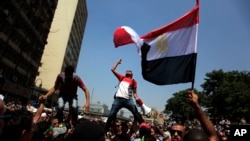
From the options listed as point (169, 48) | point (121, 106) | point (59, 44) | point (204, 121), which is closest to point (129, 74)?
point (121, 106)

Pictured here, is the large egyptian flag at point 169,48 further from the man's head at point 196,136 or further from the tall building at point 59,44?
the tall building at point 59,44

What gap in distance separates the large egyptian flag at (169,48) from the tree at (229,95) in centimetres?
5452

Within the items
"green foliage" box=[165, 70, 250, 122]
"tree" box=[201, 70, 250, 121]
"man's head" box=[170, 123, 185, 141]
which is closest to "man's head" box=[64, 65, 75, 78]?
"man's head" box=[170, 123, 185, 141]

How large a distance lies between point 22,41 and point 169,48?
166 ft

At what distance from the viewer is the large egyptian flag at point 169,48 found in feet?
19.7

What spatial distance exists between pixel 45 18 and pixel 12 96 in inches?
640

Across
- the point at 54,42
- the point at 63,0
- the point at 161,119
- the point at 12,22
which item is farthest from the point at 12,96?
the point at 161,119

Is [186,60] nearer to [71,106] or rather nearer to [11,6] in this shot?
[71,106]

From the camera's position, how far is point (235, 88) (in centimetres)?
6300

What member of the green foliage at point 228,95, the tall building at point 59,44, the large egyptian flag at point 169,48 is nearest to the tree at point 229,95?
the green foliage at point 228,95

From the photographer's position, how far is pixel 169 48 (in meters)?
6.69

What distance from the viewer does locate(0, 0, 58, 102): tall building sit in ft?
155

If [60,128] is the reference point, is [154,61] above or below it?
above

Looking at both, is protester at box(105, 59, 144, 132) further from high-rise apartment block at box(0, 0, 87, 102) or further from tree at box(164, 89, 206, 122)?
tree at box(164, 89, 206, 122)
